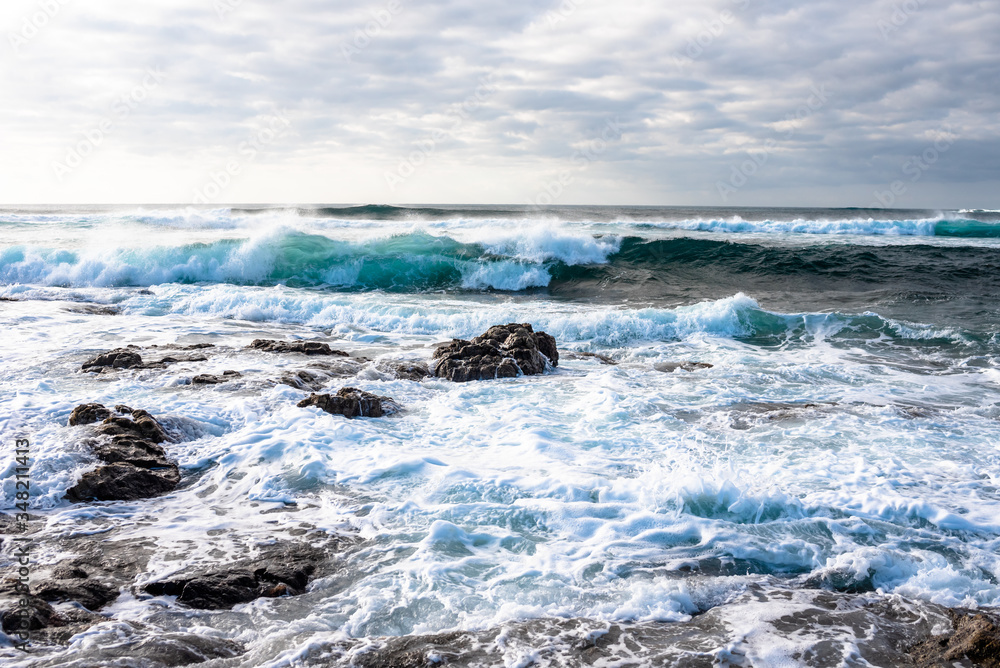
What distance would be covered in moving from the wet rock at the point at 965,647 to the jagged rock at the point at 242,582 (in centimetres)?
318

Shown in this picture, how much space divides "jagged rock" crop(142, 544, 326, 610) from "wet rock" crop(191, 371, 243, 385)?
4136 millimetres

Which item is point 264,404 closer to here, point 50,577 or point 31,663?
point 50,577

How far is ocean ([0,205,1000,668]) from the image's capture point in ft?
10.4

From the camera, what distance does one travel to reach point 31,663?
9.09 feet

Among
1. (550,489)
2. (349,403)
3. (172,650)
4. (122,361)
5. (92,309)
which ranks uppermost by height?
(92,309)

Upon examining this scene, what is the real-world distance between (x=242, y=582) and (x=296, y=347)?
20.2 ft

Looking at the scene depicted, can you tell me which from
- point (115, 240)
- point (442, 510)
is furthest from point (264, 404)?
point (115, 240)

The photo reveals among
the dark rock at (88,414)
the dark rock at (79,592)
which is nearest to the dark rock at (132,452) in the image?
the dark rock at (88,414)

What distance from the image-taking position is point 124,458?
498 cm

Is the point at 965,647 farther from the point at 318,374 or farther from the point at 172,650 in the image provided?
the point at 318,374

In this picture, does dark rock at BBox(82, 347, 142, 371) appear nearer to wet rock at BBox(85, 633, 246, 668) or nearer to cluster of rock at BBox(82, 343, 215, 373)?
cluster of rock at BBox(82, 343, 215, 373)

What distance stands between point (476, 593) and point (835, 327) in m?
10.4

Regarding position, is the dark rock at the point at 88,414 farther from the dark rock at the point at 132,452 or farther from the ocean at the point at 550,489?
the dark rock at the point at 132,452

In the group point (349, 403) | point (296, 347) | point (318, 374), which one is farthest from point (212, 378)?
point (349, 403)
